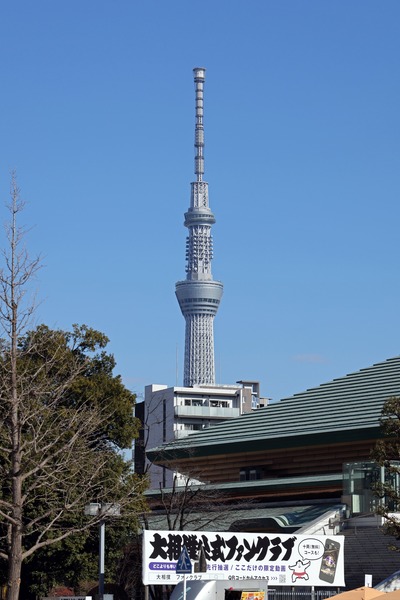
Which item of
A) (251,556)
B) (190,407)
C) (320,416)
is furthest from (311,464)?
(190,407)

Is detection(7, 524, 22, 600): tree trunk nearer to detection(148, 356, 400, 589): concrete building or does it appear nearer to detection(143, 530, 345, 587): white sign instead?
detection(143, 530, 345, 587): white sign

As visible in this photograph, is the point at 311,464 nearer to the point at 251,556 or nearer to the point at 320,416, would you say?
the point at 320,416

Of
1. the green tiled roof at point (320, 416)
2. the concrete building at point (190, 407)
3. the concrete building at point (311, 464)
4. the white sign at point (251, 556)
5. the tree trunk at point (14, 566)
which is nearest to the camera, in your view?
the tree trunk at point (14, 566)

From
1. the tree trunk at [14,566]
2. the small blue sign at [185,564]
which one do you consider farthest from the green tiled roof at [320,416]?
the small blue sign at [185,564]

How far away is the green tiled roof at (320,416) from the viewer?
4819cm

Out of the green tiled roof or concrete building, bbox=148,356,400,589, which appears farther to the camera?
the green tiled roof

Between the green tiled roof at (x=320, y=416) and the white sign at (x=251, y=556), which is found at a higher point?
the green tiled roof at (x=320, y=416)

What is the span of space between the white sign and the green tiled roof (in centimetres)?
1821

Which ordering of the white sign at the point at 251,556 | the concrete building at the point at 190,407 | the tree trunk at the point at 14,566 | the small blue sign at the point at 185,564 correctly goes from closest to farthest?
the small blue sign at the point at 185,564 < the tree trunk at the point at 14,566 < the white sign at the point at 251,556 < the concrete building at the point at 190,407

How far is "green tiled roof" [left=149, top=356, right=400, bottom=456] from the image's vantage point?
158ft

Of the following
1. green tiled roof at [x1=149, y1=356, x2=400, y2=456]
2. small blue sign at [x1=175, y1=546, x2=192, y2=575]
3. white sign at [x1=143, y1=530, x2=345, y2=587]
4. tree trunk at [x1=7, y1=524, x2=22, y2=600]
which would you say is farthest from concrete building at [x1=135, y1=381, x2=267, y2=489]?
small blue sign at [x1=175, y1=546, x2=192, y2=575]

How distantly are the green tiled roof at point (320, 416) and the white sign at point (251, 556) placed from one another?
18213 mm

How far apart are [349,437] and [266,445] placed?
502 cm

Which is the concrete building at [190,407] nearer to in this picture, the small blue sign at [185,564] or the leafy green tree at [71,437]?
the leafy green tree at [71,437]
